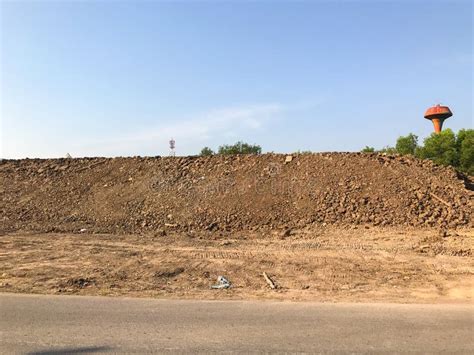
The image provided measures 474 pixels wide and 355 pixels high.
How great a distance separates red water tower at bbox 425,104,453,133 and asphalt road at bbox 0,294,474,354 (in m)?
42.5

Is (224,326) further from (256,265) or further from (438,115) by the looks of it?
(438,115)

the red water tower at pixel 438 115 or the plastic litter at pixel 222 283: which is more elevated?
the red water tower at pixel 438 115

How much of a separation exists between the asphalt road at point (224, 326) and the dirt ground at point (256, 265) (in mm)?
805

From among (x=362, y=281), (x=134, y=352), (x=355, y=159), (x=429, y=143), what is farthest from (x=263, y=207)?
(x=429, y=143)

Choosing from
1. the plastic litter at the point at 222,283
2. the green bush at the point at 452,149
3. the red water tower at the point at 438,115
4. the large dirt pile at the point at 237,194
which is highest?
the red water tower at the point at 438,115

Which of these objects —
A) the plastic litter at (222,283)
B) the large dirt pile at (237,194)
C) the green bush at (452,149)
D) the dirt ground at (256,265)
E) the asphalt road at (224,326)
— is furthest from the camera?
the green bush at (452,149)

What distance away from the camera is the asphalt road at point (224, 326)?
182 inches

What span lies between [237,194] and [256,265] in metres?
8.10

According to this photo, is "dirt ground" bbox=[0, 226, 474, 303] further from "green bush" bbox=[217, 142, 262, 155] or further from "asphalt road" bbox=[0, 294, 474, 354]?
"green bush" bbox=[217, 142, 262, 155]

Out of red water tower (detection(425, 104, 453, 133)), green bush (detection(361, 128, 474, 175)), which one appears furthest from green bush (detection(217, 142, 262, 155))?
red water tower (detection(425, 104, 453, 133))

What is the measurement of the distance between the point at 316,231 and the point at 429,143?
60.5ft

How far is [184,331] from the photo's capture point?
5125mm

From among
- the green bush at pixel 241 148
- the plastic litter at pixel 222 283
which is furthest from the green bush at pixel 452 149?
the plastic litter at pixel 222 283

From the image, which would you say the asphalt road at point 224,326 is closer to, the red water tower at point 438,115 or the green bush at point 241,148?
the green bush at point 241,148
